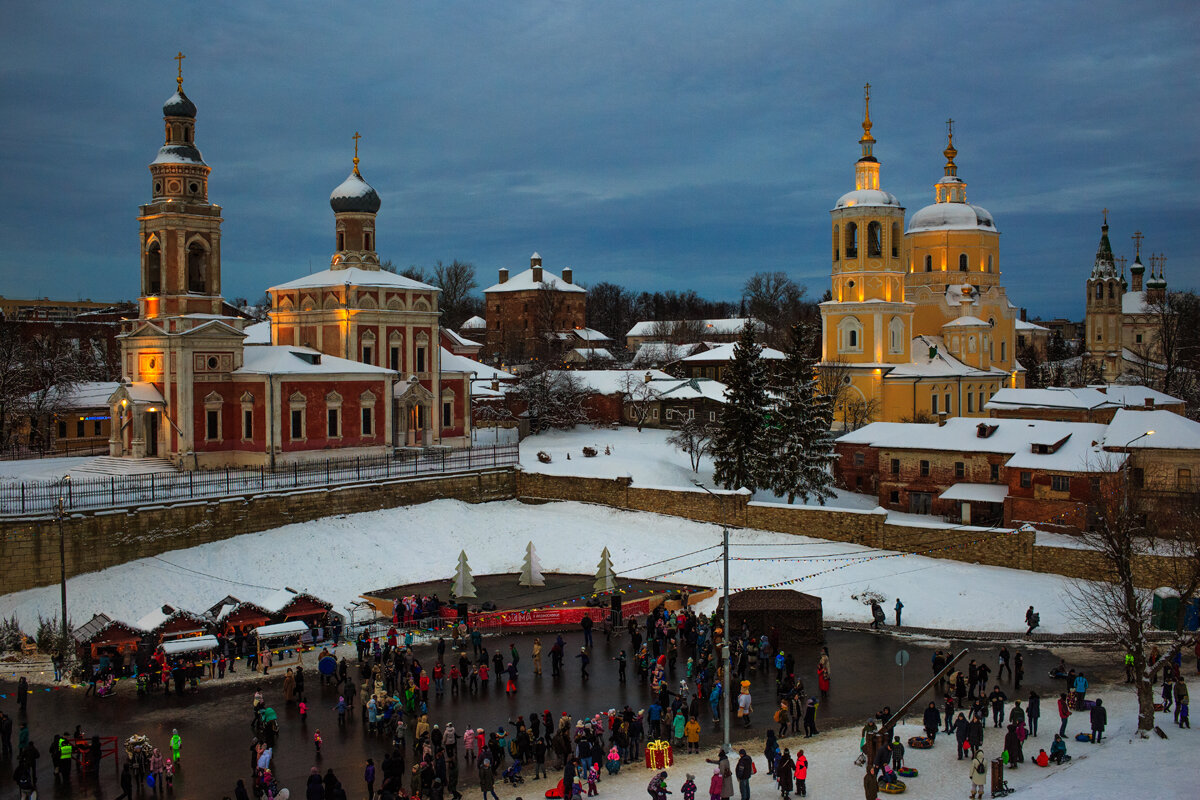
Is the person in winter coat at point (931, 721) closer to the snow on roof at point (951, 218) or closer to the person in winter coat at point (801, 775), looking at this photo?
the person in winter coat at point (801, 775)

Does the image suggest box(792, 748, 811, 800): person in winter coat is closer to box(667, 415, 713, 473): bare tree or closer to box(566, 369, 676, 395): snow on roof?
box(667, 415, 713, 473): bare tree

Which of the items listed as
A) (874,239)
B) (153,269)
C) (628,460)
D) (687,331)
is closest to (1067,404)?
(874,239)

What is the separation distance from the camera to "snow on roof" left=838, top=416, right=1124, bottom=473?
34.9 metres

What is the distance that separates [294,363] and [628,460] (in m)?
14.8

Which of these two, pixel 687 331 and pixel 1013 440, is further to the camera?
pixel 687 331

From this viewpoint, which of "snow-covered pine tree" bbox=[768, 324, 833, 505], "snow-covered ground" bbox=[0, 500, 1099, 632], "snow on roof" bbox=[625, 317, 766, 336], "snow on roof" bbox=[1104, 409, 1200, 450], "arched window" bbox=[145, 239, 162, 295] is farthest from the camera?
"snow on roof" bbox=[625, 317, 766, 336]

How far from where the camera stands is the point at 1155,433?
1385 inches

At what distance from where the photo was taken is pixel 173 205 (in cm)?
3791

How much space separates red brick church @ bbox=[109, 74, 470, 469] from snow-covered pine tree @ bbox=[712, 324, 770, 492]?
1319 cm

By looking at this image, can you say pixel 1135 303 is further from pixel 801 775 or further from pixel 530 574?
pixel 801 775

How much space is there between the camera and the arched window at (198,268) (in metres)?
38.8

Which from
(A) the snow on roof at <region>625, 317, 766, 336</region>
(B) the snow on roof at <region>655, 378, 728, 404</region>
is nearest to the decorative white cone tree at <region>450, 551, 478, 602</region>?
(B) the snow on roof at <region>655, 378, 728, 404</region>

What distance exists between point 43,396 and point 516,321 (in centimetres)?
6171

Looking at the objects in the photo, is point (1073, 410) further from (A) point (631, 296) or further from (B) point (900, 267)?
(A) point (631, 296)
